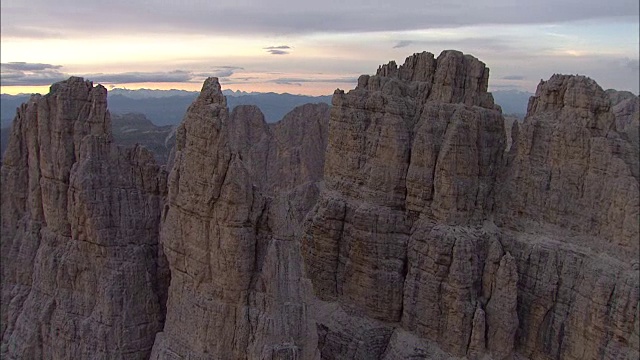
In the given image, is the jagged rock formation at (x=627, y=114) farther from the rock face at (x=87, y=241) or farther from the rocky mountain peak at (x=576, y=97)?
the rock face at (x=87, y=241)

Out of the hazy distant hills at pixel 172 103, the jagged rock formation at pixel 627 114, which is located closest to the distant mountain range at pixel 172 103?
the hazy distant hills at pixel 172 103

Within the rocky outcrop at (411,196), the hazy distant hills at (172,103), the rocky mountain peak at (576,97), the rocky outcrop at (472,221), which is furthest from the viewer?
the hazy distant hills at (172,103)

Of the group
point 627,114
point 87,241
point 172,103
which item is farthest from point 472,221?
point 172,103

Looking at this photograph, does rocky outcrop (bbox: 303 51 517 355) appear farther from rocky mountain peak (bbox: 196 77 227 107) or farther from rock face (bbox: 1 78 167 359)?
rocky mountain peak (bbox: 196 77 227 107)

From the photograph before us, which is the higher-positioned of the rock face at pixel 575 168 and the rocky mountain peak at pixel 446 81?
the rocky mountain peak at pixel 446 81

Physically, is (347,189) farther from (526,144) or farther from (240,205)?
(240,205)

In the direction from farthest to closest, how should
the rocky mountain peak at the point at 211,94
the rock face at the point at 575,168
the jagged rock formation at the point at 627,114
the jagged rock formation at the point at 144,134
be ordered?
the jagged rock formation at the point at 144,134 < the jagged rock formation at the point at 627,114 < the rock face at the point at 575,168 < the rocky mountain peak at the point at 211,94
